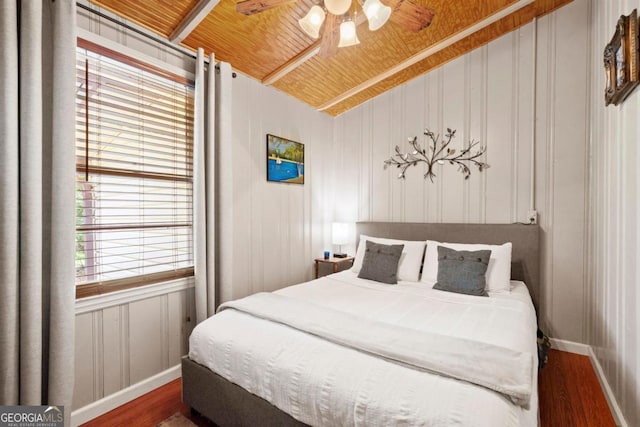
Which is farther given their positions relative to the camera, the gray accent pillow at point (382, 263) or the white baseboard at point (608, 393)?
the gray accent pillow at point (382, 263)

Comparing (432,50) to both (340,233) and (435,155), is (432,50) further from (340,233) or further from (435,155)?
(340,233)

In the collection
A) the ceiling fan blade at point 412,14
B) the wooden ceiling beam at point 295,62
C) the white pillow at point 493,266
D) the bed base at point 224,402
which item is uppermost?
the wooden ceiling beam at point 295,62

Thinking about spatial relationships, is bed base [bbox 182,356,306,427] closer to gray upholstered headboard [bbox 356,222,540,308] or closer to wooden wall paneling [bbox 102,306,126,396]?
wooden wall paneling [bbox 102,306,126,396]

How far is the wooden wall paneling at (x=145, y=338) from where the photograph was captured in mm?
2141

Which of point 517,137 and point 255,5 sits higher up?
point 255,5

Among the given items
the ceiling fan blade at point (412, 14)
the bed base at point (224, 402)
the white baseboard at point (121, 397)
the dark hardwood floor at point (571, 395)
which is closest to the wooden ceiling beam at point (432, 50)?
the ceiling fan blade at point (412, 14)

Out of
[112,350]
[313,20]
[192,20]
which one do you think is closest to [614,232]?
[313,20]

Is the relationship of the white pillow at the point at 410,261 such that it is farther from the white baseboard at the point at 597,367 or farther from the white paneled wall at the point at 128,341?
the white paneled wall at the point at 128,341

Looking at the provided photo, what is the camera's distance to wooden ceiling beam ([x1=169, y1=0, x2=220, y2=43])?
198 cm

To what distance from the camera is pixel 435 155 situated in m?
3.33

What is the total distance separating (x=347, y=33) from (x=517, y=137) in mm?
2076

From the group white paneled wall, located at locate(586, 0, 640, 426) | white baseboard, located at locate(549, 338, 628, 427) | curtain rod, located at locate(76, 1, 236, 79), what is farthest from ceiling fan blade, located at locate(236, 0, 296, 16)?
white baseboard, located at locate(549, 338, 628, 427)

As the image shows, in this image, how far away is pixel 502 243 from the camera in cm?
287

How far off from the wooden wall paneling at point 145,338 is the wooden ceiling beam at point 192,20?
2.00 meters
